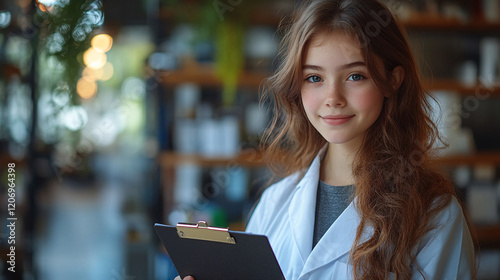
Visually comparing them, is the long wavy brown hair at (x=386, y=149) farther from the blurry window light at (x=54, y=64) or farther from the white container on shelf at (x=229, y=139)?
the white container on shelf at (x=229, y=139)

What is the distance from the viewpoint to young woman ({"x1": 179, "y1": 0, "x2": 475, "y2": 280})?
1.12 m

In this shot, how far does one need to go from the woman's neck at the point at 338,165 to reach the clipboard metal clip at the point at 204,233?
0.39m

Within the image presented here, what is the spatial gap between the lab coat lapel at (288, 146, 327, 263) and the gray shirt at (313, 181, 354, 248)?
3 centimetres

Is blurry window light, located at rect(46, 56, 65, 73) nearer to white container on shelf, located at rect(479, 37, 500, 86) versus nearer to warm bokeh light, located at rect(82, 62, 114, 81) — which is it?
warm bokeh light, located at rect(82, 62, 114, 81)

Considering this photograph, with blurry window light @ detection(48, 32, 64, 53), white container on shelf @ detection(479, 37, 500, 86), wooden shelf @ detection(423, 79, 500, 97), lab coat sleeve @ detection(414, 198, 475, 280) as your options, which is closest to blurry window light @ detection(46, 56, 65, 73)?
blurry window light @ detection(48, 32, 64, 53)

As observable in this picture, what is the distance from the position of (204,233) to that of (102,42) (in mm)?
2279

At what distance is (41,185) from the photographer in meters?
3.31

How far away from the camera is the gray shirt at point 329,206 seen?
1.29 m

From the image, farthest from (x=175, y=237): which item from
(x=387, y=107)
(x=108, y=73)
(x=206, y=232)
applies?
(x=108, y=73)

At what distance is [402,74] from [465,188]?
263 cm

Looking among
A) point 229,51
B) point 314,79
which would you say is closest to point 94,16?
point 229,51

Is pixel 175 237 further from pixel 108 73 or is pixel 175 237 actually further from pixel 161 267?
pixel 108 73

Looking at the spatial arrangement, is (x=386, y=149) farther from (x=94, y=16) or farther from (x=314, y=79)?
Result: (x=94, y=16)

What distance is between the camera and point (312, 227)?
1284mm
